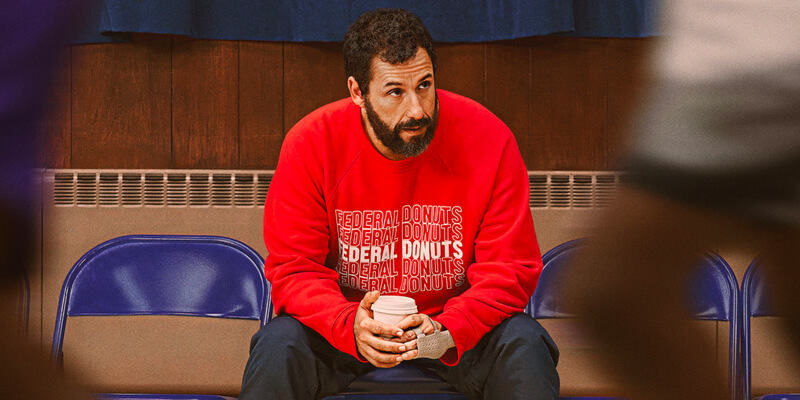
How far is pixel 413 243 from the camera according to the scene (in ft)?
4.83

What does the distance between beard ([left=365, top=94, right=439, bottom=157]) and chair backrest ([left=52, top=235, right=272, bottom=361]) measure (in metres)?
0.45

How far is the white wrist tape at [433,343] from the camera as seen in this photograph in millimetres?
1194

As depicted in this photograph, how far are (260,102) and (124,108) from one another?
464 millimetres

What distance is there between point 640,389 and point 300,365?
43.0 inches

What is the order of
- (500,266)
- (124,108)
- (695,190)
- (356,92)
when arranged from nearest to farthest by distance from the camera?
(695,190), (500,266), (356,92), (124,108)

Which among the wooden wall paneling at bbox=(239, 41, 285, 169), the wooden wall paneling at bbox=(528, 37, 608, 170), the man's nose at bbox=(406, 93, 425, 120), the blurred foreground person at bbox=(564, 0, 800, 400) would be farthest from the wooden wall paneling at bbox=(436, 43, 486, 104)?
the blurred foreground person at bbox=(564, 0, 800, 400)

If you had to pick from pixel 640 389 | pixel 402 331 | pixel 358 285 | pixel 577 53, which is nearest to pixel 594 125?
pixel 577 53

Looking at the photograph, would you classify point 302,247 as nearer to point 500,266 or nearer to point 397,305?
point 397,305

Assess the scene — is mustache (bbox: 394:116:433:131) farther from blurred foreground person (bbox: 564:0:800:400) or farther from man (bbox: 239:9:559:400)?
blurred foreground person (bbox: 564:0:800:400)

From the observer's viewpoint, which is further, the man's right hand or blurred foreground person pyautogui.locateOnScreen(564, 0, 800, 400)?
the man's right hand

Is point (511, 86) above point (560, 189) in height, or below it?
above

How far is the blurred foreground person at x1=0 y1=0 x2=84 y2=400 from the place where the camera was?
0.32 metres

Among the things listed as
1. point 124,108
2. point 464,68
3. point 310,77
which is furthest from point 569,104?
point 124,108

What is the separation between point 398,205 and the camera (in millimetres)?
1477
